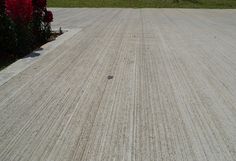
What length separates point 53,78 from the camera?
275 inches

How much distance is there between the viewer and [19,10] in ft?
29.0

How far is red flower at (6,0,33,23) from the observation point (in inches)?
346

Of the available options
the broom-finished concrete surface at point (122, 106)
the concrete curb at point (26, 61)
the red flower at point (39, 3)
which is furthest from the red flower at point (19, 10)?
the red flower at point (39, 3)

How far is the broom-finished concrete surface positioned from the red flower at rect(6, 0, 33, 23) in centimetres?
121

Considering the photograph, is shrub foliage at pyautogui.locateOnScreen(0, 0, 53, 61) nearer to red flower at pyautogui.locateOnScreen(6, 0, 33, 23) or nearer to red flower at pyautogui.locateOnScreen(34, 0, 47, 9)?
red flower at pyautogui.locateOnScreen(6, 0, 33, 23)

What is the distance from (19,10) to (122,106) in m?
4.83

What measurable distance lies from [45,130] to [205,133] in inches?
88.0

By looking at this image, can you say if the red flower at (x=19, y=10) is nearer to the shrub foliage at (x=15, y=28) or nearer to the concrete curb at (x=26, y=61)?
the shrub foliage at (x=15, y=28)

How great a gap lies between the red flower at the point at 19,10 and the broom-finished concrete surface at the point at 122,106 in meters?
1.21

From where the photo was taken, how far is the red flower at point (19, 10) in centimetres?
880

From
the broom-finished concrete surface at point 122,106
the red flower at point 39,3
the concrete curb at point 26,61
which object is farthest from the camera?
the red flower at point 39,3

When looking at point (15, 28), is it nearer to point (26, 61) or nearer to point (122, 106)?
point (26, 61)

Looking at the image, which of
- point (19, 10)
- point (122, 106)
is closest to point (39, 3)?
point (19, 10)

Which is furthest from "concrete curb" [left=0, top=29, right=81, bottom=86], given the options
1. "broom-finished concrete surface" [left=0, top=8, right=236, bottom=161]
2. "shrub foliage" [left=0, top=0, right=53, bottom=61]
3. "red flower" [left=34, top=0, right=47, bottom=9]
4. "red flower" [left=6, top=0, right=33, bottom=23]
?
"red flower" [left=34, top=0, right=47, bottom=9]
